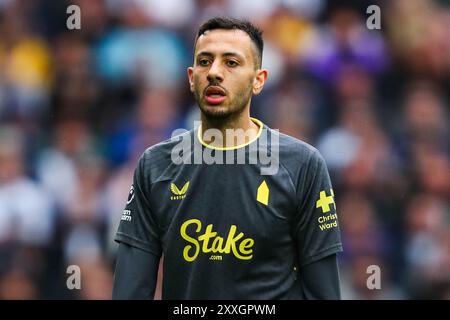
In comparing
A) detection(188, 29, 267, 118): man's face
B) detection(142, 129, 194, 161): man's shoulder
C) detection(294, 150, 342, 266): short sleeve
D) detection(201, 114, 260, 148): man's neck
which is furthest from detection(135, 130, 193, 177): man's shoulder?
detection(294, 150, 342, 266): short sleeve

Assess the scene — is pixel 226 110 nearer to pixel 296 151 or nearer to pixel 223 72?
pixel 223 72

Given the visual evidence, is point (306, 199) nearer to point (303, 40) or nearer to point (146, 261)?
point (146, 261)

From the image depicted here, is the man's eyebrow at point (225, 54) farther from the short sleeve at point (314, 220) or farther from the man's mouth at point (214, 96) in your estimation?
the short sleeve at point (314, 220)

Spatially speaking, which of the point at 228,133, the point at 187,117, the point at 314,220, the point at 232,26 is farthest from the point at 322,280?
the point at 187,117

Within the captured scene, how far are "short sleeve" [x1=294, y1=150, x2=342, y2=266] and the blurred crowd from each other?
3.50 meters

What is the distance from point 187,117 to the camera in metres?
9.58

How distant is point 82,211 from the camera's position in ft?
29.5

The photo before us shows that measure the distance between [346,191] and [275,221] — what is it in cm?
408

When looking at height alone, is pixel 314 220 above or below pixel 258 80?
below

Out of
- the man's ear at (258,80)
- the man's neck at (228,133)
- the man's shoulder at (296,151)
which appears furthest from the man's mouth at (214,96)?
the man's shoulder at (296,151)

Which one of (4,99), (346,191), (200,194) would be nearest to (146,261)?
(200,194)

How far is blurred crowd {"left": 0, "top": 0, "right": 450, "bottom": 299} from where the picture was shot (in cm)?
874

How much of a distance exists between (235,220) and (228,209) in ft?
0.22

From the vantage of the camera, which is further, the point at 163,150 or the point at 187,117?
the point at 187,117
